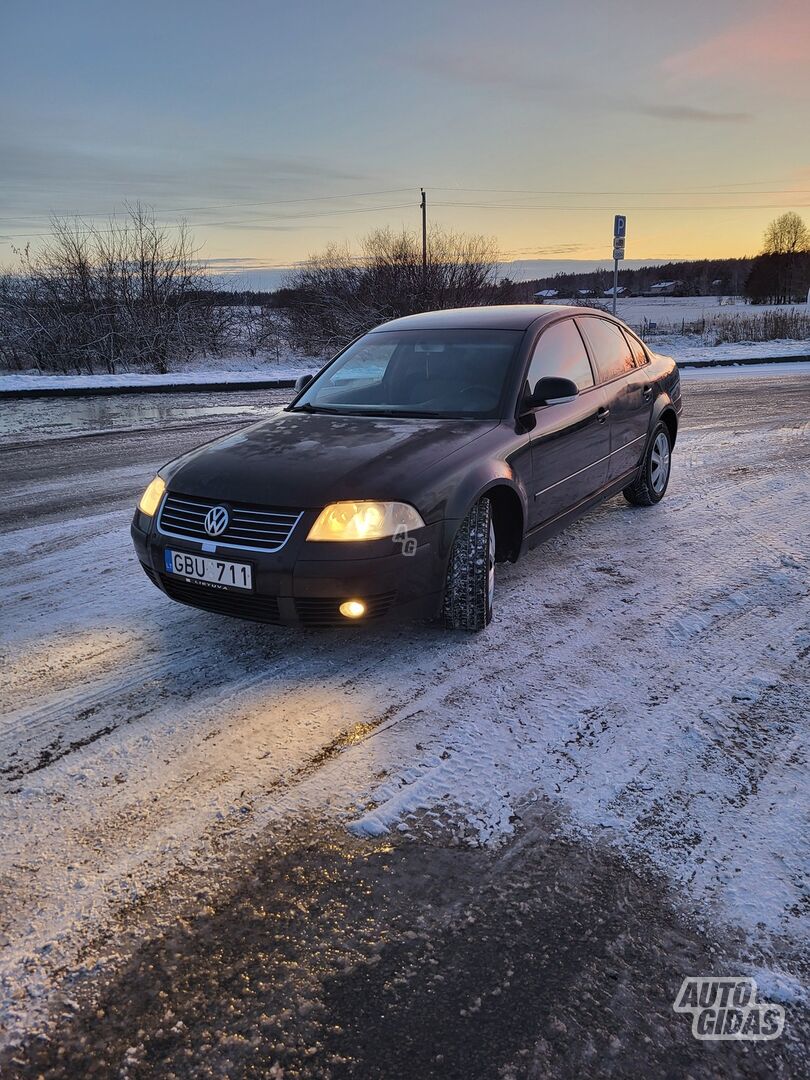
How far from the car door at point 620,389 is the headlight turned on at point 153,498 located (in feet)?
10.1

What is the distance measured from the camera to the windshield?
14.6 ft

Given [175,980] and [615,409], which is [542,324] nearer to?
[615,409]

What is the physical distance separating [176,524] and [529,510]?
192cm

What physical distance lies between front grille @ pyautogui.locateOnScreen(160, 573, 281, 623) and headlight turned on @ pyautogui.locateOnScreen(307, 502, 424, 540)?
0.38m

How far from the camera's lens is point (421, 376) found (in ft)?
15.6

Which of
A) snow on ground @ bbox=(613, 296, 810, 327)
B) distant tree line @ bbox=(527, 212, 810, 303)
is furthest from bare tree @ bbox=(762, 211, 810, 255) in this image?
snow on ground @ bbox=(613, 296, 810, 327)

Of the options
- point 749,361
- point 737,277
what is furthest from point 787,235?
point 749,361

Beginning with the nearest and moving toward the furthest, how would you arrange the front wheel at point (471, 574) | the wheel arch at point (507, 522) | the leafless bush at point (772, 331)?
the front wheel at point (471, 574), the wheel arch at point (507, 522), the leafless bush at point (772, 331)

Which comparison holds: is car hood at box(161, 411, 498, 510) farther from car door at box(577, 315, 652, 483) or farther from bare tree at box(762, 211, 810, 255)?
bare tree at box(762, 211, 810, 255)

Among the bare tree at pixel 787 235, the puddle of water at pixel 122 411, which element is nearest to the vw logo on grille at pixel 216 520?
the puddle of water at pixel 122 411

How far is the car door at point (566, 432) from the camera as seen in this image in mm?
4477

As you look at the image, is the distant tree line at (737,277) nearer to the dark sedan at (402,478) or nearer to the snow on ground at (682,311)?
the snow on ground at (682,311)

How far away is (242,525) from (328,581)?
0.49 meters

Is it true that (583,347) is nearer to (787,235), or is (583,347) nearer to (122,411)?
(122,411)
